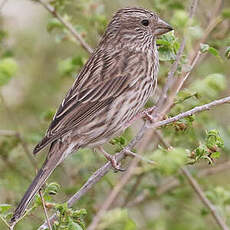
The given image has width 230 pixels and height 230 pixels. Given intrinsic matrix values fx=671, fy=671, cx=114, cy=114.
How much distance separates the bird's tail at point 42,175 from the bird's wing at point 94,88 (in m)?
0.14

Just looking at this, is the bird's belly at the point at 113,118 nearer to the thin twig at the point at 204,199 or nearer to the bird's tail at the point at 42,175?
the bird's tail at the point at 42,175

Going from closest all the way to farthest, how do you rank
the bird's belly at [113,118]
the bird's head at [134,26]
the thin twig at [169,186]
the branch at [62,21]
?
the bird's belly at [113,118] → the branch at [62,21] → the bird's head at [134,26] → the thin twig at [169,186]

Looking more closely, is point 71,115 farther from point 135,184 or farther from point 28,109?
point 28,109

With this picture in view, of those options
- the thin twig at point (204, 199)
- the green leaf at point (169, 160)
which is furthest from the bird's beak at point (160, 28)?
the green leaf at point (169, 160)

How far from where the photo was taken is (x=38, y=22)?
7770mm

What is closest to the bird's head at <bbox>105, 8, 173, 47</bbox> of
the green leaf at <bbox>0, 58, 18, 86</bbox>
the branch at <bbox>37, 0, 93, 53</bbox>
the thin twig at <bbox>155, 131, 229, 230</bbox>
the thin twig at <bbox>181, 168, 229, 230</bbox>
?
the branch at <bbox>37, 0, 93, 53</bbox>

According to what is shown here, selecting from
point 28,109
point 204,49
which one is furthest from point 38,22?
point 204,49

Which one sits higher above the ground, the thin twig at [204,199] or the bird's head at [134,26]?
the bird's head at [134,26]

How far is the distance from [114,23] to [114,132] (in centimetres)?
102

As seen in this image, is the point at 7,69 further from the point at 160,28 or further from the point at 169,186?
the point at 169,186

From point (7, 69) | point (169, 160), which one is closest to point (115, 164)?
point (7, 69)

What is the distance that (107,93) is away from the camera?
4.86 metres

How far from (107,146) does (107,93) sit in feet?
5.84

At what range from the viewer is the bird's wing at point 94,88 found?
4699 mm
